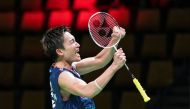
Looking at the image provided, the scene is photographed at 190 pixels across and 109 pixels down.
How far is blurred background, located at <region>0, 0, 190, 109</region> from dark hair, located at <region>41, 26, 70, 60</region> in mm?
3753

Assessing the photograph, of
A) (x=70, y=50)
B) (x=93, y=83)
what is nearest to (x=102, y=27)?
(x=70, y=50)

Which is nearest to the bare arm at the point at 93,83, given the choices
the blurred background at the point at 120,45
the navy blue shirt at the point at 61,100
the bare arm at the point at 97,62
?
the navy blue shirt at the point at 61,100

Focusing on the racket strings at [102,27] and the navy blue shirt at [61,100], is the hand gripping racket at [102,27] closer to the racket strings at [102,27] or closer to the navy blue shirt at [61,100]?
the racket strings at [102,27]

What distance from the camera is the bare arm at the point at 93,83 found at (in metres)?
4.02

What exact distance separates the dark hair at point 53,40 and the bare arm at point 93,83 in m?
0.29

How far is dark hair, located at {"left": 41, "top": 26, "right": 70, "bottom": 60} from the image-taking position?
432 centimetres

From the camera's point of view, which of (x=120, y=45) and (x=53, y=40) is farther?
(x=120, y=45)

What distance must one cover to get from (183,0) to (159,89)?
1.86 metres

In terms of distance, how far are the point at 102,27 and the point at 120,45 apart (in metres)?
4.23

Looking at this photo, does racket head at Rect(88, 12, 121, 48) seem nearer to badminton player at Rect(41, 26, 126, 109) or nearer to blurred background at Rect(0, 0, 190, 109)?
badminton player at Rect(41, 26, 126, 109)

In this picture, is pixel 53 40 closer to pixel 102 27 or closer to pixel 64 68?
pixel 64 68

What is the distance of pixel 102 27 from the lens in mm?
4414

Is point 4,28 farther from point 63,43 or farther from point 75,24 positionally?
point 63,43

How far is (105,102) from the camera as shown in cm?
815
